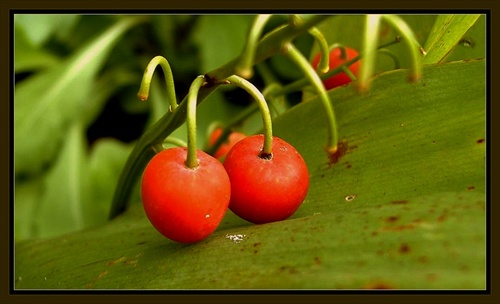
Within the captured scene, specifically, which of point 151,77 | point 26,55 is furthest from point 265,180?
point 26,55

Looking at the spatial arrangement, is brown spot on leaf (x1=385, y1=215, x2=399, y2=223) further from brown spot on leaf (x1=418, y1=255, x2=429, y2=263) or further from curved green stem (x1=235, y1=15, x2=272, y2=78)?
curved green stem (x1=235, y1=15, x2=272, y2=78)

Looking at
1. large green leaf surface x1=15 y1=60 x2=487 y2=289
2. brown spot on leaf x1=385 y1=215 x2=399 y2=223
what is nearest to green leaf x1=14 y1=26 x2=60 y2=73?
large green leaf surface x1=15 y1=60 x2=487 y2=289

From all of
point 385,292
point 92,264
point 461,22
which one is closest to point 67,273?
point 92,264

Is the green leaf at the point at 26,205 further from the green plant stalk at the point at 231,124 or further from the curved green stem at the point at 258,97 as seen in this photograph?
the curved green stem at the point at 258,97

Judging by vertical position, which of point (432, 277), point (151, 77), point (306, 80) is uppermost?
point (306, 80)

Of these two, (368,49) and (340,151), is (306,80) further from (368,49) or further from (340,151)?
(368,49)

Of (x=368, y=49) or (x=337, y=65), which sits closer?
(x=368, y=49)
